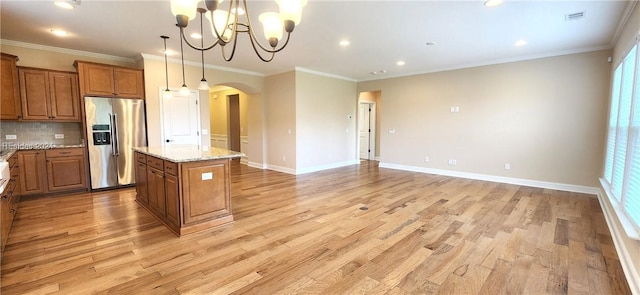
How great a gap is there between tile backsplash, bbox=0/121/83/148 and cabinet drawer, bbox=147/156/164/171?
8.75 ft

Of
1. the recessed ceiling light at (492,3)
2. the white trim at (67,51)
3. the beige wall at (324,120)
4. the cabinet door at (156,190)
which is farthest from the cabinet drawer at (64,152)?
the recessed ceiling light at (492,3)

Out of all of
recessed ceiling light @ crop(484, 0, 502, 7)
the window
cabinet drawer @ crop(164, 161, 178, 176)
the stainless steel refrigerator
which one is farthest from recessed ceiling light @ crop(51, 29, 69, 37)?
the window

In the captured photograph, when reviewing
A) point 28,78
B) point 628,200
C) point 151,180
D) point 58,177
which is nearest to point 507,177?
point 628,200

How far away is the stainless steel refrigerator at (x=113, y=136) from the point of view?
16.1 feet

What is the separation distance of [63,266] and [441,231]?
147 inches

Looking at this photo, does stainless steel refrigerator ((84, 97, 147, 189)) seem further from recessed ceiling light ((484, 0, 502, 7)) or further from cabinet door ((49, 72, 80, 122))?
recessed ceiling light ((484, 0, 502, 7))

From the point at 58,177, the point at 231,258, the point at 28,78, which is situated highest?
the point at 28,78

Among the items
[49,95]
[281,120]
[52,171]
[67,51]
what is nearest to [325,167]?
[281,120]

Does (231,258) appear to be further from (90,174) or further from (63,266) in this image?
(90,174)

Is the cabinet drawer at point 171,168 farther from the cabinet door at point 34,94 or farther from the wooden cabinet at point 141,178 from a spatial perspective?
Answer: the cabinet door at point 34,94

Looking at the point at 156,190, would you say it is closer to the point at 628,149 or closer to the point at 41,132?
the point at 41,132

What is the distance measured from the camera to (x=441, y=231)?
10.7 ft

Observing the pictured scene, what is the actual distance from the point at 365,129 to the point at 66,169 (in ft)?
24.5

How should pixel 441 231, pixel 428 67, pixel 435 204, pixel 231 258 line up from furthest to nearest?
pixel 428 67 < pixel 435 204 < pixel 441 231 < pixel 231 258
